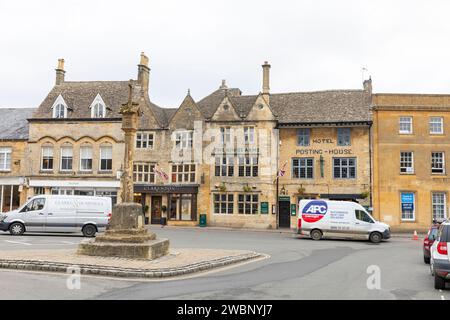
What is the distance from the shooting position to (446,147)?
33.9 meters

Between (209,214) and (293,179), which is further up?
(293,179)

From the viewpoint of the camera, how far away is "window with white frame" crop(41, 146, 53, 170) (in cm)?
3925

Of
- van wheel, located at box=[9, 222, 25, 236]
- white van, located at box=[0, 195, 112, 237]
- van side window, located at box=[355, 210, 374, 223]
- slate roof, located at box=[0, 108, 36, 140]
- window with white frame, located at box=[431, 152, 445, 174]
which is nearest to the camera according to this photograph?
van wheel, located at box=[9, 222, 25, 236]

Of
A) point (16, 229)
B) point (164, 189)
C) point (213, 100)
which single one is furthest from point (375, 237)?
point (213, 100)

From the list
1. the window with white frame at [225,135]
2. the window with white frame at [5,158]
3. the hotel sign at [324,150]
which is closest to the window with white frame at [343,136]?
the hotel sign at [324,150]

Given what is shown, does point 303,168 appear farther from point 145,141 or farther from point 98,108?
point 98,108

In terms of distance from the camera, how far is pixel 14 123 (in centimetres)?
4147

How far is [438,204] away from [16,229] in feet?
96.8

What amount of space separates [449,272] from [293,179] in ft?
82.8

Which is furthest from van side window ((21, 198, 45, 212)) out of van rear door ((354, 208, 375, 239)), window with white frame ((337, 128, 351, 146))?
window with white frame ((337, 128, 351, 146))

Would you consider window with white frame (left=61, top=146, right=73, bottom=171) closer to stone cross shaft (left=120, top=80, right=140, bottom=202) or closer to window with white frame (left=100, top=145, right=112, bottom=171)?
window with white frame (left=100, top=145, right=112, bottom=171)
